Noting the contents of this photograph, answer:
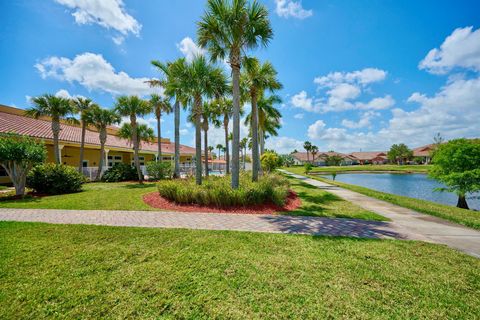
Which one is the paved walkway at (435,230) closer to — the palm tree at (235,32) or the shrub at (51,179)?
the palm tree at (235,32)

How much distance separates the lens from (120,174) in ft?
62.4

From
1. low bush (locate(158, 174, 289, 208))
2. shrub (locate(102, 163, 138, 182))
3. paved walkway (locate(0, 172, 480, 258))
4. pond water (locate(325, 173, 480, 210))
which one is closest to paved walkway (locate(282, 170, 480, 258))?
paved walkway (locate(0, 172, 480, 258))

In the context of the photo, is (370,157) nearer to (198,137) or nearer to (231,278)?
(198,137)

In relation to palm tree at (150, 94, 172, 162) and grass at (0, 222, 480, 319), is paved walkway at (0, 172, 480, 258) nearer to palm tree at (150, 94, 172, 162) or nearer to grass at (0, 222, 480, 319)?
grass at (0, 222, 480, 319)

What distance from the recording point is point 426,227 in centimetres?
607

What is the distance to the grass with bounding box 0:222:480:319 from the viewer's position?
2.61 metres

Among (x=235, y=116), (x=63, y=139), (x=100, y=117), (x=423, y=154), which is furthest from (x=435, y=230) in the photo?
(x=423, y=154)

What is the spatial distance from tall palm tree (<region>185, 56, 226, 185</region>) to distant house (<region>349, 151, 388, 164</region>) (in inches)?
4051

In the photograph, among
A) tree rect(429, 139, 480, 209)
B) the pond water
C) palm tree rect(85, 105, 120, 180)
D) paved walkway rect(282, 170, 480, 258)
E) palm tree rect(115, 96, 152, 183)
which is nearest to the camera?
paved walkway rect(282, 170, 480, 258)

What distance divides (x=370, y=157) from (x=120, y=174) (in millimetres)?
106390

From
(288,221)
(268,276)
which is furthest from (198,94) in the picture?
A: (268,276)

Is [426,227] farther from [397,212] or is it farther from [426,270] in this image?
[426,270]

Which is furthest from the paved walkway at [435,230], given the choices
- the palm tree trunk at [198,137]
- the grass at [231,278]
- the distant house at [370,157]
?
the distant house at [370,157]

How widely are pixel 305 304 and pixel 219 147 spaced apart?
83934 mm
